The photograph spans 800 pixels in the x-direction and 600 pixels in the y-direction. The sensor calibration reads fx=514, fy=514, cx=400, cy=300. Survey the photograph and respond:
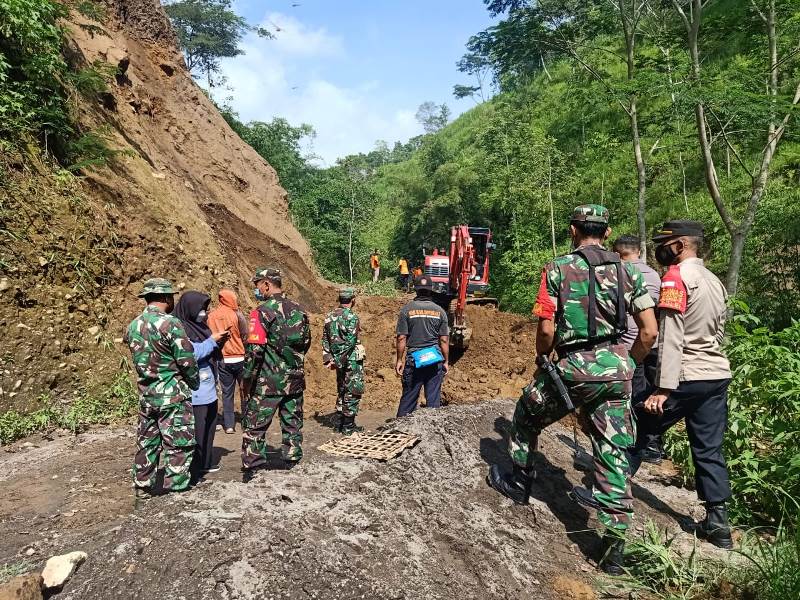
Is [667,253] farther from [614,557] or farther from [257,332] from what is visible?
[257,332]

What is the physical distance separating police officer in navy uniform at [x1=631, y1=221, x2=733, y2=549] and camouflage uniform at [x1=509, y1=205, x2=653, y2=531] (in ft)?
1.07

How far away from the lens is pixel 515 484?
11.1 feet

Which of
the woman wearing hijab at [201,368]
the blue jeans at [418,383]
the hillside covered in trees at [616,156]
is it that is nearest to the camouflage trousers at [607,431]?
the blue jeans at [418,383]

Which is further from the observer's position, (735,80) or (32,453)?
(735,80)

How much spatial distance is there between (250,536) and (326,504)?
1.69ft

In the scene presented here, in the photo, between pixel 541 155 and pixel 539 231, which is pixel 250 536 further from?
pixel 539 231

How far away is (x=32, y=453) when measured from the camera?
5.07m

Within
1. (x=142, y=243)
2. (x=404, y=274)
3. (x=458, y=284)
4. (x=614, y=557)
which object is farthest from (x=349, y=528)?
(x=404, y=274)

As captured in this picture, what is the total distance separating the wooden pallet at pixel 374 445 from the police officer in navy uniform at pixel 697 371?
1.70 metres

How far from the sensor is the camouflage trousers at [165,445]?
3.67 m

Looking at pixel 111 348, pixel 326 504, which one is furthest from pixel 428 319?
pixel 111 348

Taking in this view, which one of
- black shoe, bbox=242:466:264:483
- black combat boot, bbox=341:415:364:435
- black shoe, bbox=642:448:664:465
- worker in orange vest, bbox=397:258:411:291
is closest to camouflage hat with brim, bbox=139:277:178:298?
black shoe, bbox=242:466:264:483

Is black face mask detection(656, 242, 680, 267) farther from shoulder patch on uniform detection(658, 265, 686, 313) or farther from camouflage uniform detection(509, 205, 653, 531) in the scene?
camouflage uniform detection(509, 205, 653, 531)

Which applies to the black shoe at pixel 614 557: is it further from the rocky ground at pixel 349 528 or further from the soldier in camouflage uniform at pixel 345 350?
the soldier in camouflage uniform at pixel 345 350
